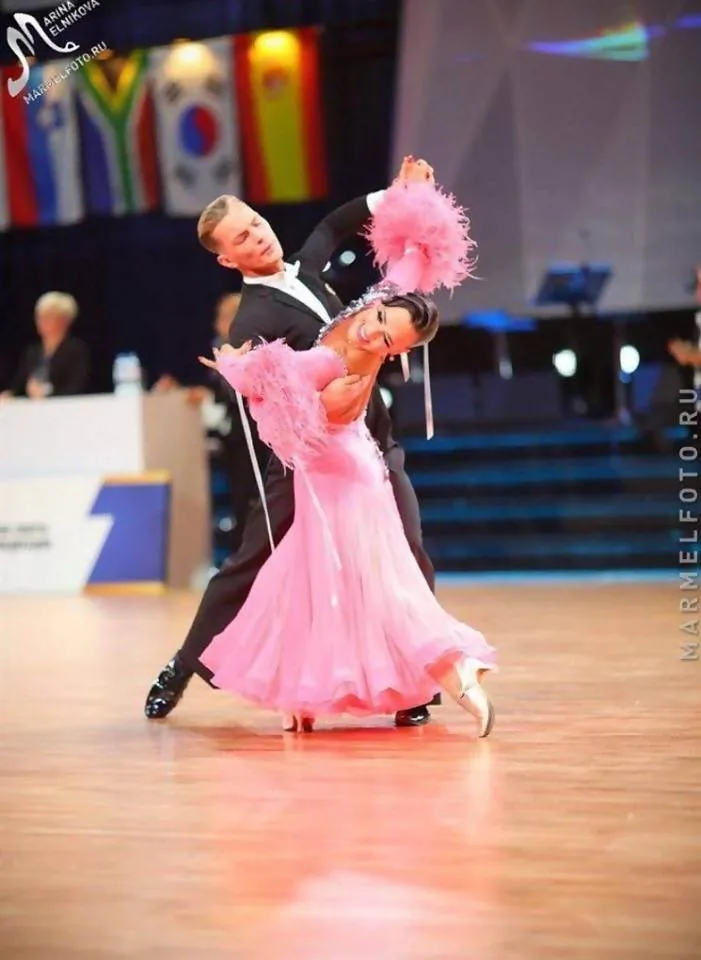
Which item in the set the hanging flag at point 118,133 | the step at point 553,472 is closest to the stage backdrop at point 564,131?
the hanging flag at point 118,133

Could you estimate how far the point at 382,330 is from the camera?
10.5 ft

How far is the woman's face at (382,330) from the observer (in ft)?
10.5

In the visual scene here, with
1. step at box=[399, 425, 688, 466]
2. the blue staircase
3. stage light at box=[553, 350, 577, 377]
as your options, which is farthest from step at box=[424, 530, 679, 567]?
stage light at box=[553, 350, 577, 377]

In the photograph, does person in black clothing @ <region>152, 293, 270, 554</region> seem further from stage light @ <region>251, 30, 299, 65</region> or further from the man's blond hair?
stage light @ <region>251, 30, 299, 65</region>

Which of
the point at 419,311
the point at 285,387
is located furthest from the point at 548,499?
the point at 285,387

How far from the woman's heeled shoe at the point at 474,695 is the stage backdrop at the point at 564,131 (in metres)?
8.25

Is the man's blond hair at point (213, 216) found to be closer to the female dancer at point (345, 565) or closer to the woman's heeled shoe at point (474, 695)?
the female dancer at point (345, 565)

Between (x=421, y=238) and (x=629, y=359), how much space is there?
745cm

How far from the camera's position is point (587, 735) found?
3287mm

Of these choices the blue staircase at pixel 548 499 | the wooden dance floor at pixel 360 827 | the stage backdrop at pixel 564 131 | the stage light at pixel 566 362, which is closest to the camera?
the wooden dance floor at pixel 360 827

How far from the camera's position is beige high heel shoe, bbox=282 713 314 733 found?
352 centimetres

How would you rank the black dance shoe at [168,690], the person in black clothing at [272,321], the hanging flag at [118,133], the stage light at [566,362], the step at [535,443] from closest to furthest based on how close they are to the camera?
1. the person in black clothing at [272,321]
2. the black dance shoe at [168,690]
3. the step at [535,443]
4. the stage light at [566,362]
5. the hanging flag at [118,133]

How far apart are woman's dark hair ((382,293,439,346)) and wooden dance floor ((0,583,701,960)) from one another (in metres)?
0.89

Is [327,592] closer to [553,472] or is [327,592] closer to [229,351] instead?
[229,351]
